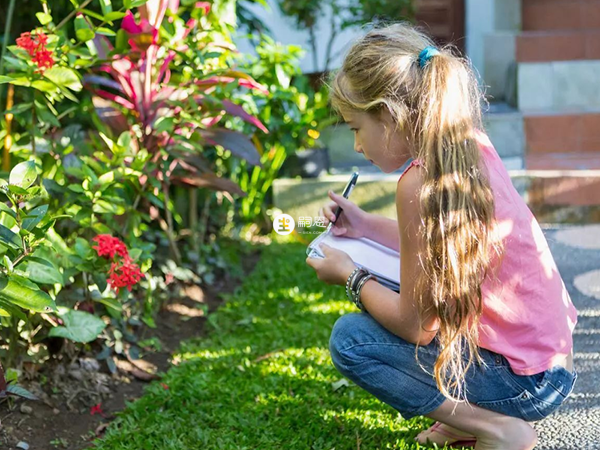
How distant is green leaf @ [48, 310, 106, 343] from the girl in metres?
0.71

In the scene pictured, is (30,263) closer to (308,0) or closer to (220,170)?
(220,170)

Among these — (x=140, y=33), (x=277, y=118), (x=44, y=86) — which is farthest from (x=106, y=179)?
(x=277, y=118)

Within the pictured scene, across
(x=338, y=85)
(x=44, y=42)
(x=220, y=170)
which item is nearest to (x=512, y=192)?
(x=338, y=85)

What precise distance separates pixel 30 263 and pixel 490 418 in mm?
1196

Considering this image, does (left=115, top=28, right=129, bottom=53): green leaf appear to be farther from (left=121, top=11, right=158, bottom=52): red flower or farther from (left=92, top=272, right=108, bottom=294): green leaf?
(left=92, top=272, right=108, bottom=294): green leaf

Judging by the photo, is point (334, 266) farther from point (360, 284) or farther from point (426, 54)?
point (426, 54)

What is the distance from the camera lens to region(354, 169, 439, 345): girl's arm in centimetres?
173

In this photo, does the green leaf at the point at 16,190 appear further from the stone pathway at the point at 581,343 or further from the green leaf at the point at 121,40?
the stone pathway at the point at 581,343

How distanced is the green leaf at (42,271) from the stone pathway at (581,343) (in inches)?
50.8

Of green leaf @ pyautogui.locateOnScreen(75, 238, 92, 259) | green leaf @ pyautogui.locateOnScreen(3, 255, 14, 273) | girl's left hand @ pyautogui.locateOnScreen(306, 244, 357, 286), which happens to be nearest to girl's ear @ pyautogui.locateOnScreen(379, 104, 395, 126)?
girl's left hand @ pyautogui.locateOnScreen(306, 244, 357, 286)

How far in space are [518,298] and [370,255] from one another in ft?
1.25

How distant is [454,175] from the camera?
5.62 ft

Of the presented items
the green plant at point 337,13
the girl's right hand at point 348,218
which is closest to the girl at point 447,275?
the girl's right hand at point 348,218

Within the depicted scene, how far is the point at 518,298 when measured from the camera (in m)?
1.83
